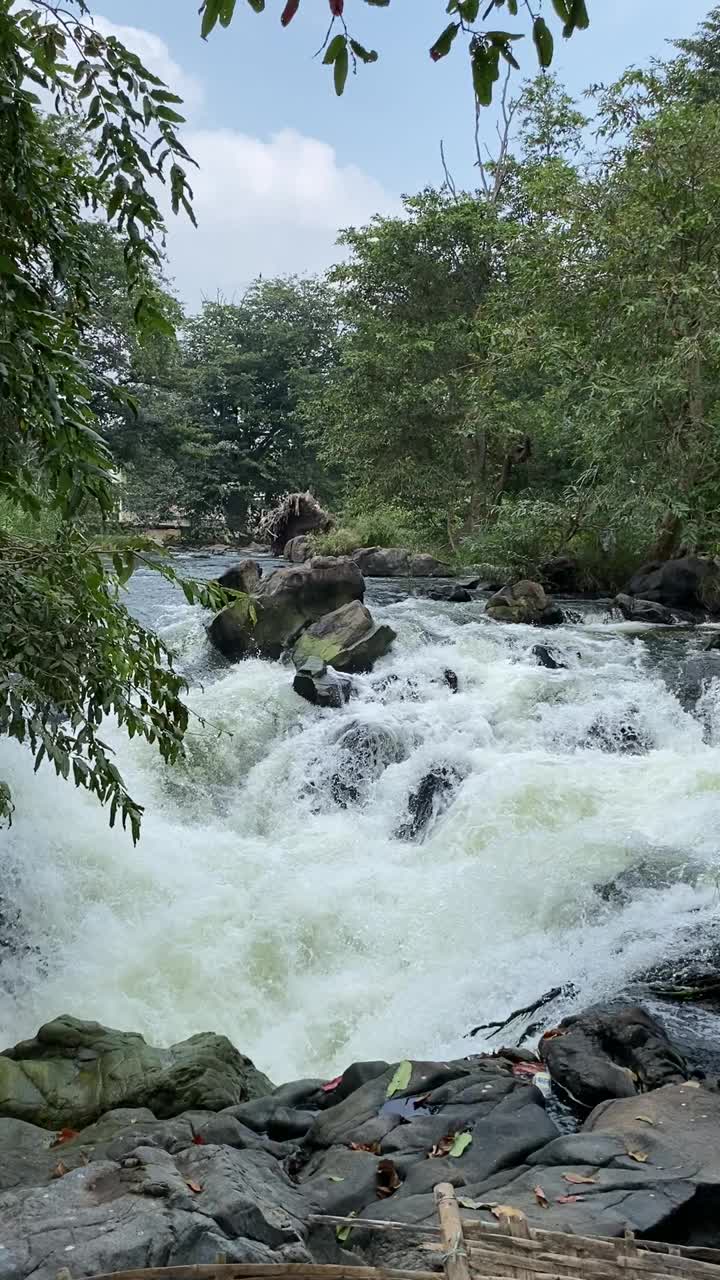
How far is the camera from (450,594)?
44.1 feet

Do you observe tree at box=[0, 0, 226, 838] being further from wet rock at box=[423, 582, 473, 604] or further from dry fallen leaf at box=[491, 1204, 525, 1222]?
wet rock at box=[423, 582, 473, 604]

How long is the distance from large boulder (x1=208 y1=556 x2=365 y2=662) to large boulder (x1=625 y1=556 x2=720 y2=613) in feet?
14.7

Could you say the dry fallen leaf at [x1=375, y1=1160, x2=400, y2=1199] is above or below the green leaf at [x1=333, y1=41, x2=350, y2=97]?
below

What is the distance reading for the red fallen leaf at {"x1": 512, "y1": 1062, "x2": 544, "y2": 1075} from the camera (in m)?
4.17

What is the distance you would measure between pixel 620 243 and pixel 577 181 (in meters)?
1.38

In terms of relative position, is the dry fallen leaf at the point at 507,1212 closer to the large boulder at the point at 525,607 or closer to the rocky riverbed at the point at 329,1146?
the rocky riverbed at the point at 329,1146

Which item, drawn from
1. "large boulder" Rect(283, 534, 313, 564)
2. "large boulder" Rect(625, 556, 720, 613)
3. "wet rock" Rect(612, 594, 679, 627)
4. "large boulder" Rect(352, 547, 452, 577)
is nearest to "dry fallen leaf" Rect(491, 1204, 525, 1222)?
"wet rock" Rect(612, 594, 679, 627)

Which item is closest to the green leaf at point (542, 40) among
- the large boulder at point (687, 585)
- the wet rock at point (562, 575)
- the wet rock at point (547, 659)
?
the wet rock at point (547, 659)

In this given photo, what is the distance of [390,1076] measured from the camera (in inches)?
159

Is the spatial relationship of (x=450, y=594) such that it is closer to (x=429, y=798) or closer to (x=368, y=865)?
(x=429, y=798)

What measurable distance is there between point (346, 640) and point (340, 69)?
8.20 meters

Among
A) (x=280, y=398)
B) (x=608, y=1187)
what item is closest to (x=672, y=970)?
(x=608, y=1187)

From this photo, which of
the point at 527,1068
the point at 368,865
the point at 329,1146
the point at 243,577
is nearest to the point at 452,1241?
the point at 329,1146

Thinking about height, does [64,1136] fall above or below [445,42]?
below
